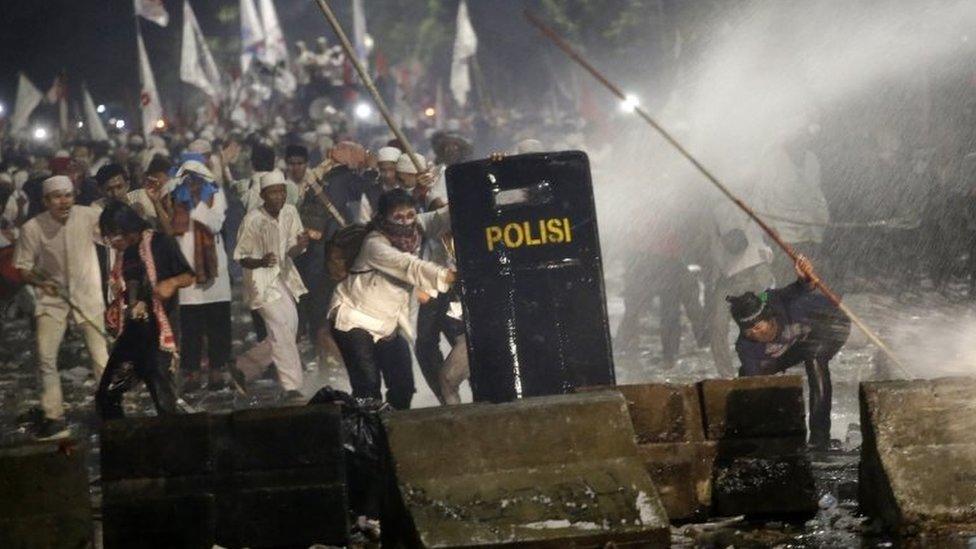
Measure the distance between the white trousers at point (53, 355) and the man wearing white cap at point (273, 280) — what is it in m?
1.21

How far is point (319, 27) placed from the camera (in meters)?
74.9

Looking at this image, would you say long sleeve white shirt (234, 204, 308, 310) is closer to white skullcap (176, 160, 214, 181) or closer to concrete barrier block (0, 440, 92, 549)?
white skullcap (176, 160, 214, 181)

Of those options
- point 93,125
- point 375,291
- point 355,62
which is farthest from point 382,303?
point 93,125

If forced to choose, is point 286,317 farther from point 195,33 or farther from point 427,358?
point 195,33

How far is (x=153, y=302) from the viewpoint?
10922 millimetres

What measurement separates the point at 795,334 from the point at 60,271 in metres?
5.36

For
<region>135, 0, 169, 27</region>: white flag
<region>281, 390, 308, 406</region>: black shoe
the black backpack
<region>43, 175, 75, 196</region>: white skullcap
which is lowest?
<region>281, 390, 308, 406</region>: black shoe

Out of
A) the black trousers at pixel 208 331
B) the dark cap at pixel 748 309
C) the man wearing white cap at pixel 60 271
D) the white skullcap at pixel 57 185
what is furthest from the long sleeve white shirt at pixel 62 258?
the dark cap at pixel 748 309

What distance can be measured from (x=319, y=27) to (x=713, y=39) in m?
49.5

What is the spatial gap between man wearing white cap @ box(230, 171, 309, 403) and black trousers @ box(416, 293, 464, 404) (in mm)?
1604

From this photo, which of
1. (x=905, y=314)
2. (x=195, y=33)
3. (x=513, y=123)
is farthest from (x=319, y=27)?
(x=905, y=314)

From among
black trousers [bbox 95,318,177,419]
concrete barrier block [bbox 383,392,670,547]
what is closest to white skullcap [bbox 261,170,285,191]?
black trousers [bbox 95,318,177,419]

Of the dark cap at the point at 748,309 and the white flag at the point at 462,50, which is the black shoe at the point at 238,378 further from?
the white flag at the point at 462,50

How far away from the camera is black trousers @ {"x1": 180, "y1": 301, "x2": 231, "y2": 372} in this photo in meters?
13.8
